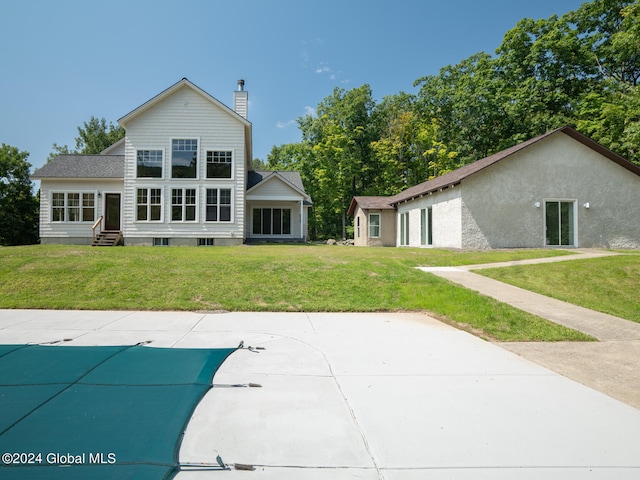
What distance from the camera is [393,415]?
284 cm

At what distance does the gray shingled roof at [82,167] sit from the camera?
62.7ft

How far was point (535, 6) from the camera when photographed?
28734 mm

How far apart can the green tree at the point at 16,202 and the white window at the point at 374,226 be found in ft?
91.2

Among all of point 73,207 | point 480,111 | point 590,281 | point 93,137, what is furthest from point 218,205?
point 93,137

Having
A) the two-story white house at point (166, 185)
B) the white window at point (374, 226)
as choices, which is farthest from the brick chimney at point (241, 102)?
the white window at point (374, 226)

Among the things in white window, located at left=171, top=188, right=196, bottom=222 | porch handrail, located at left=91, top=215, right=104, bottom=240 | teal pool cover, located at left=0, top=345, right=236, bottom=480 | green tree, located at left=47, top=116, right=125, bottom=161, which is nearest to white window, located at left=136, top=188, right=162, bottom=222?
white window, located at left=171, top=188, right=196, bottom=222

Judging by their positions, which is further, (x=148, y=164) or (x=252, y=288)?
(x=148, y=164)

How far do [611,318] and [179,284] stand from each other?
30.4ft

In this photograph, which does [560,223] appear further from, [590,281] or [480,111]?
[480,111]

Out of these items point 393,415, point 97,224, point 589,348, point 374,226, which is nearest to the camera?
point 393,415

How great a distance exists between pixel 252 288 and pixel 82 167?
17547 millimetres

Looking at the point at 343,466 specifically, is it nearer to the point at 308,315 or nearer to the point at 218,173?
the point at 308,315

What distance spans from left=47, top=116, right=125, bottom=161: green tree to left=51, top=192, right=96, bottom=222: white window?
1149 inches

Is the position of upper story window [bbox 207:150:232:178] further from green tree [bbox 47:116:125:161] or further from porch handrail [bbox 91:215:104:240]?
green tree [bbox 47:116:125:161]
